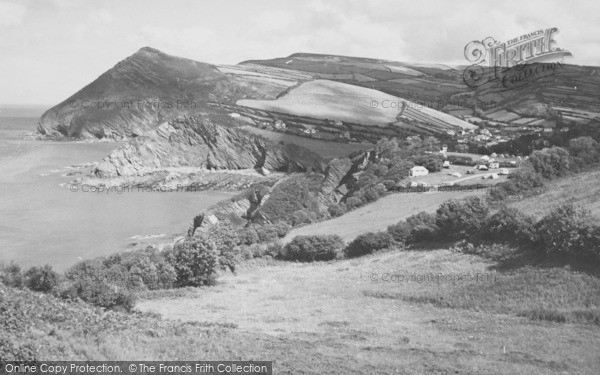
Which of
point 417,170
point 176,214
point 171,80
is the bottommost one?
point 176,214

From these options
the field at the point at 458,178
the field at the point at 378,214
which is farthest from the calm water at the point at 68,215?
the field at the point at 458,178

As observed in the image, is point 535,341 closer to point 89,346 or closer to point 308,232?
point 89,346

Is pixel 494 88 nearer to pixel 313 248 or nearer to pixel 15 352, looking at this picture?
pixel 313 248

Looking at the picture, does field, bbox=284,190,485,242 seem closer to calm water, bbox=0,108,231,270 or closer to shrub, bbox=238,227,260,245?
shrub, bbox=238,227,260,245

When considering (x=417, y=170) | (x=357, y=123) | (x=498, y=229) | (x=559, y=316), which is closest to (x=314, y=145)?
(x=357, y=123)

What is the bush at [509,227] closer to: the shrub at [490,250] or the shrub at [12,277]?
the shrub at [490,250]

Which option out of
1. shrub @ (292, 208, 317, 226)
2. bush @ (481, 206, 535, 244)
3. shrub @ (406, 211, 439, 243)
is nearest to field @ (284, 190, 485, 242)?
shrub @ (292, 208, 317, 226)

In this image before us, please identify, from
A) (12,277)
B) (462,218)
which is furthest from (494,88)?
(12,277)
